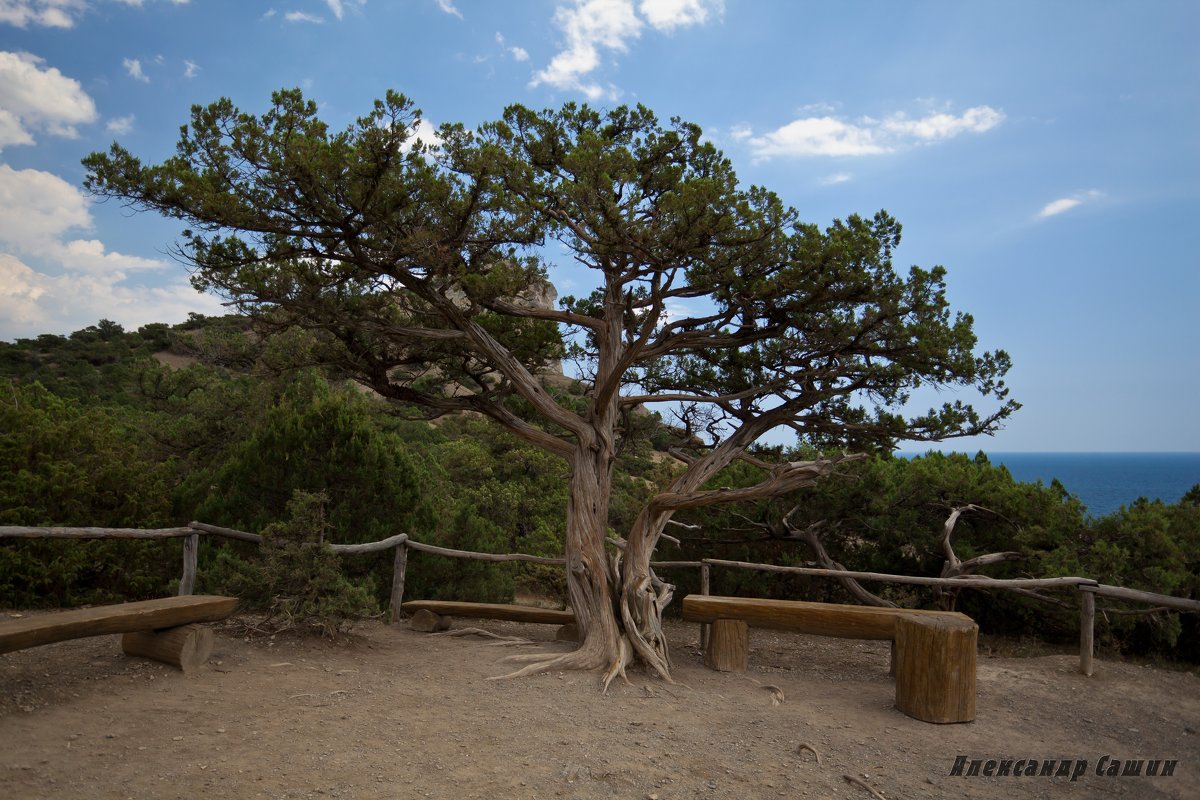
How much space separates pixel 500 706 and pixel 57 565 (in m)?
5.59

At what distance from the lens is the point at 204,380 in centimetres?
1470

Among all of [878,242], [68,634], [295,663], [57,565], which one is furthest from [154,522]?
[878,242]

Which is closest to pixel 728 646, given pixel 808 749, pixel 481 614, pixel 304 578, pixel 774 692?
pixel 774 692

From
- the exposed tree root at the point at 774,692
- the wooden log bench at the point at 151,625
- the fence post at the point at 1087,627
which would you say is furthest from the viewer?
the fence post at the point at 1087,627

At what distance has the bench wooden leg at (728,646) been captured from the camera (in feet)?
21.7

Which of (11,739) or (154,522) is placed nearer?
(11,739)

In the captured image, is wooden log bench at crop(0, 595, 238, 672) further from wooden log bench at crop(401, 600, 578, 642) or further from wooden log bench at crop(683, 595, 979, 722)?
wooden log bench at crop(683, 595, 979, 722)

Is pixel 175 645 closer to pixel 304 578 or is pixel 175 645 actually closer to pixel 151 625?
pixel 151 625

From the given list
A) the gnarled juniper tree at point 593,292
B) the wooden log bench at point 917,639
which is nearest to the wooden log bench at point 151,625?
the gnarled juniper tree at point 593,292

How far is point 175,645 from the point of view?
517 cm

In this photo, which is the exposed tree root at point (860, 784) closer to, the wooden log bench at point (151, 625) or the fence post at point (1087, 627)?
the fence post at point (1087, 627)

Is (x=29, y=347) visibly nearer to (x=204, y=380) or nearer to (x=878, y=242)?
(x=204, y=380)

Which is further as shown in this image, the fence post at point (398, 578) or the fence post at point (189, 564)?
the fence post at point (398, 578)

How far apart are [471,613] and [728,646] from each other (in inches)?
106
